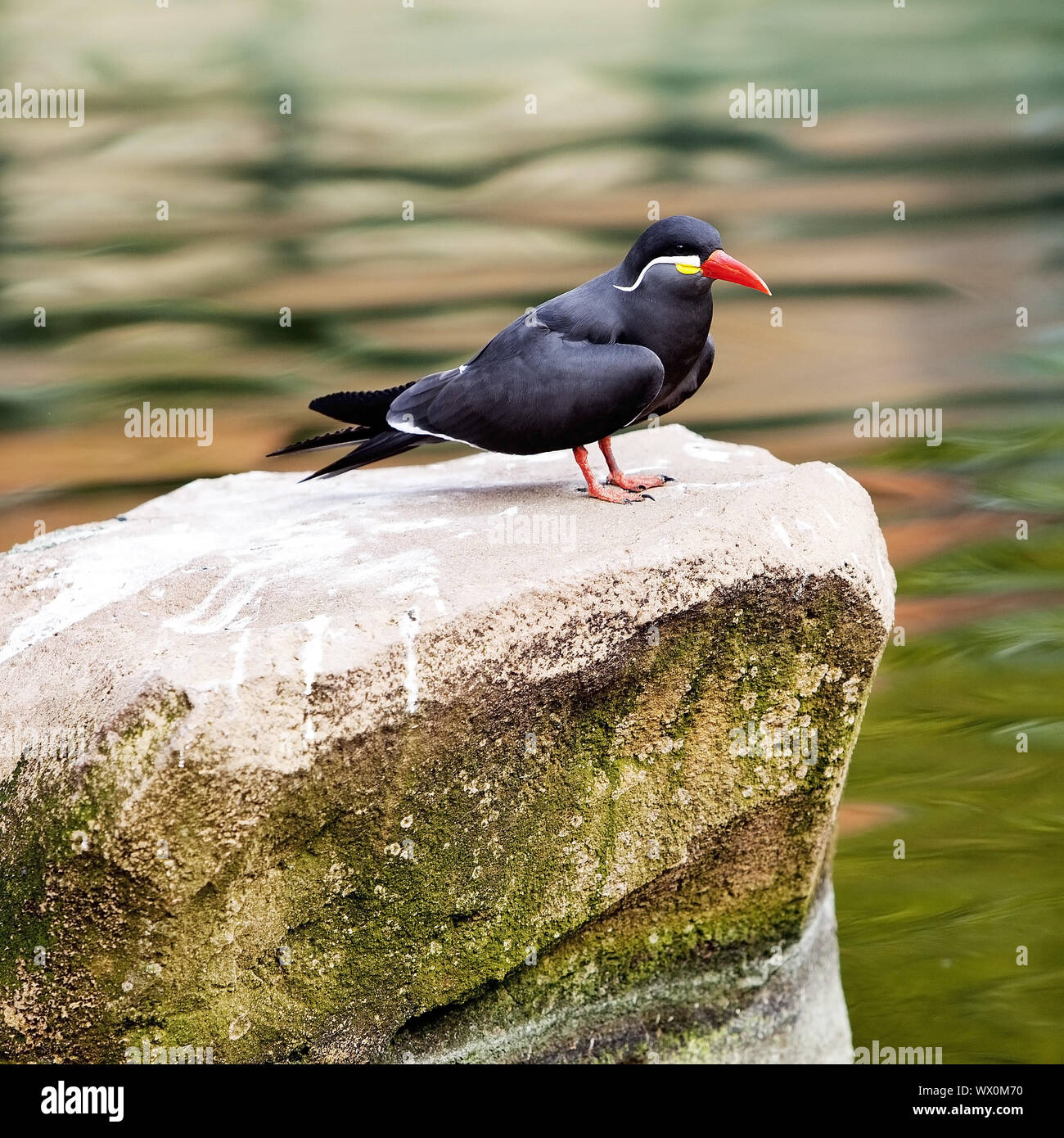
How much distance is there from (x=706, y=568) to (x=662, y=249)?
3.46 ft

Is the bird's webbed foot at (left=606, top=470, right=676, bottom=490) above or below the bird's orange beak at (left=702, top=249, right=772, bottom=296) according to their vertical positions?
below

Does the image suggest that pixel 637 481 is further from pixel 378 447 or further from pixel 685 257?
pixel 378 447

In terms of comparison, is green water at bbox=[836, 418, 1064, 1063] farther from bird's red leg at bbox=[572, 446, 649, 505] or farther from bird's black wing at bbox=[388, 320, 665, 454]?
bird's black wing at bbox=[388, 320, 665, 454]

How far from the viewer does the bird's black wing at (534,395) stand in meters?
3.94

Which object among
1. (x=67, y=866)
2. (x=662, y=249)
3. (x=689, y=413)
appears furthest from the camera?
(x=689, y=413)

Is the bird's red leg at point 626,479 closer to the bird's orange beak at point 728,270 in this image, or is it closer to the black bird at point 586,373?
the black bird at point 586,373

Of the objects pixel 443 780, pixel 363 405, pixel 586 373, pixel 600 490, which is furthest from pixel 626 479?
pixel 443 780

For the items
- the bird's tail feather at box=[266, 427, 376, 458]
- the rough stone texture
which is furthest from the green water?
the bird's tail feather at box=[266, 427, 376, 458]

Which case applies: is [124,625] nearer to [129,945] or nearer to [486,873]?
[129,945]

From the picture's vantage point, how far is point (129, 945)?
3.16m

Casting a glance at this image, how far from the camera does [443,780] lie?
3.30 meters

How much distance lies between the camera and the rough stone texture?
122 inches

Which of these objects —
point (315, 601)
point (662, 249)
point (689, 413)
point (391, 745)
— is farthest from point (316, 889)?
point (689, 413)

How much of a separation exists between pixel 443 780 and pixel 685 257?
1.66 m
